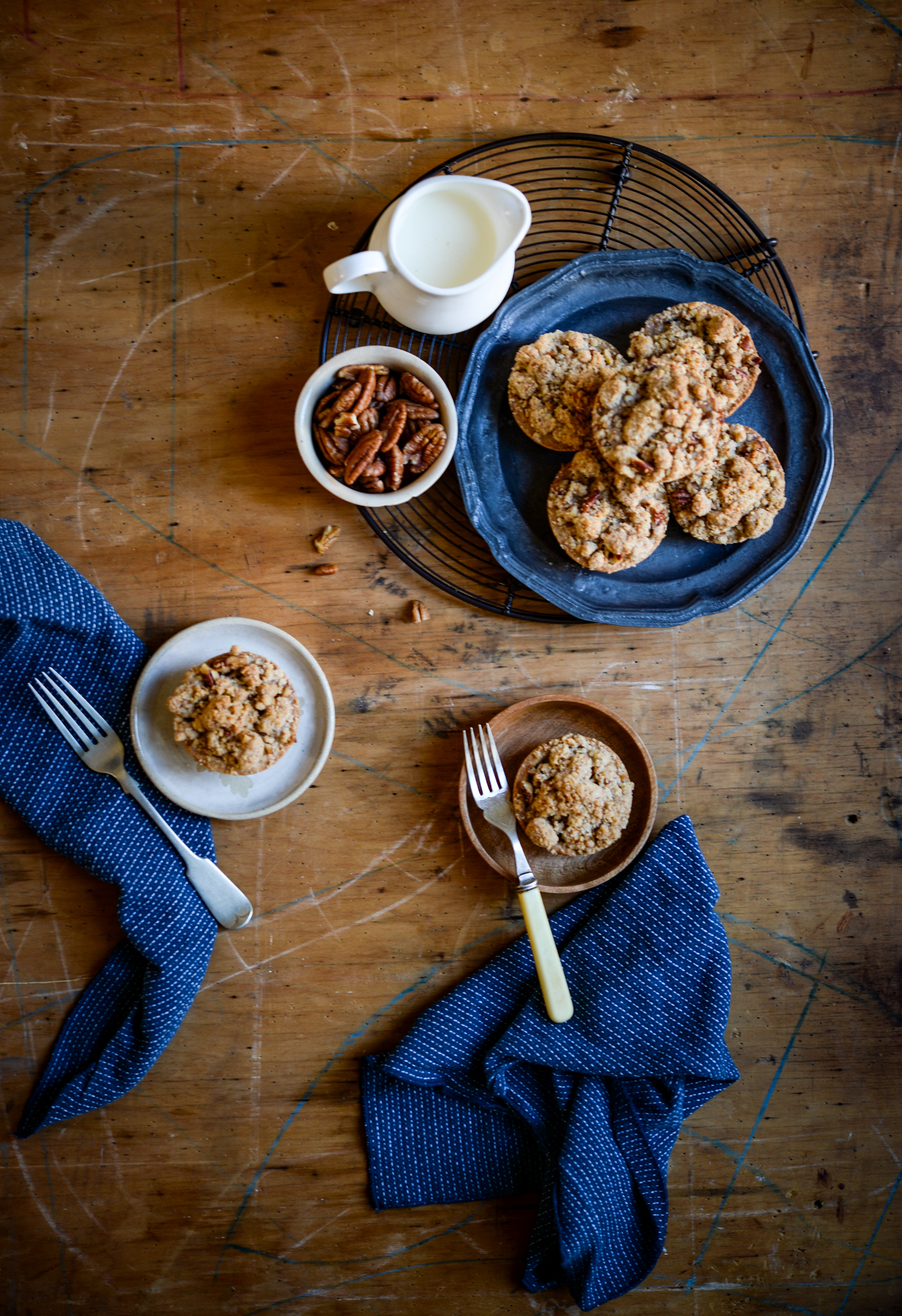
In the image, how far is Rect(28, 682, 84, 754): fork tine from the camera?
153 centimetres

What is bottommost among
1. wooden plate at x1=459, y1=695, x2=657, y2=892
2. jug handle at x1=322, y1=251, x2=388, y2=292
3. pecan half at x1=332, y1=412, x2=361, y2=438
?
wooden plate at x1=459, y1=695, x2=657, y2=892

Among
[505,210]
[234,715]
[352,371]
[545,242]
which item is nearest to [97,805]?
[234,715]

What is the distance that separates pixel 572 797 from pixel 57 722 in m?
1.04

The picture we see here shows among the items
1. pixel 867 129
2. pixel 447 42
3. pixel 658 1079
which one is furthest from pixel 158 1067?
pixel 867 129

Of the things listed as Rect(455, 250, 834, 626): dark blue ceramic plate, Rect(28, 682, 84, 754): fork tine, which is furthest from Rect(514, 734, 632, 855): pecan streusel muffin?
Rect(28, 682, 84, 754): fork tine

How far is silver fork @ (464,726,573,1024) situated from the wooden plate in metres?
0.03

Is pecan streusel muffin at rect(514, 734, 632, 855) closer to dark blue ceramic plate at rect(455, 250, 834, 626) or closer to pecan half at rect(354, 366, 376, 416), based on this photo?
dark blue ceramic plate at rect(455, 250, 834, 626)

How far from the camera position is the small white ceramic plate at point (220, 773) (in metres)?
1.53

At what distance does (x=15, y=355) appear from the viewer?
1.63 meters

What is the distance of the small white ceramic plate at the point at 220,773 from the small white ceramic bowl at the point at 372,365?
31 cm

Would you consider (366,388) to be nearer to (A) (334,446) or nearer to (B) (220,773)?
(A) (334,446)

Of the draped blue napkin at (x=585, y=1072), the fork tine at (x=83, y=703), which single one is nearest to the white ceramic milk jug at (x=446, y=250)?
the fork tine at (x=83, y=703)

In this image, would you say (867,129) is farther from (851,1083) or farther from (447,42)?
(851,1083)

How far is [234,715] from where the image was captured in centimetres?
142
